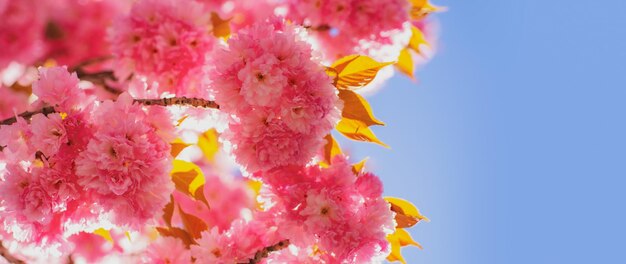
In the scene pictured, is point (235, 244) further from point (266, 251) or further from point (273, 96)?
point (273, 96)

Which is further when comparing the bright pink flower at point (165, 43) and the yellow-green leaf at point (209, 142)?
the yellow-green leaf at point (209, 142)

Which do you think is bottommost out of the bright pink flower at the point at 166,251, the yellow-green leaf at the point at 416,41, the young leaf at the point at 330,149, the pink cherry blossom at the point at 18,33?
the bright pink flower at the point at 166,251

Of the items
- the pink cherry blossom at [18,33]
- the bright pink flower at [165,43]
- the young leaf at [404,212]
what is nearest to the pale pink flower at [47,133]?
the bright pink flower at [165,43]

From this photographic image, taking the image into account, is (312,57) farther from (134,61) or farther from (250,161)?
(134,61)

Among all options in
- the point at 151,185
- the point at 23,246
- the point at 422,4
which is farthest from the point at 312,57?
the point at 422,4

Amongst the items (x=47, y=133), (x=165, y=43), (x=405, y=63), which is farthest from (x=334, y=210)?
(x=405, y=63)

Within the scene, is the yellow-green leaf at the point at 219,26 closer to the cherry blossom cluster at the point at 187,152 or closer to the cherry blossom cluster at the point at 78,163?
the cherry blossom cluster at the point at 187,152
